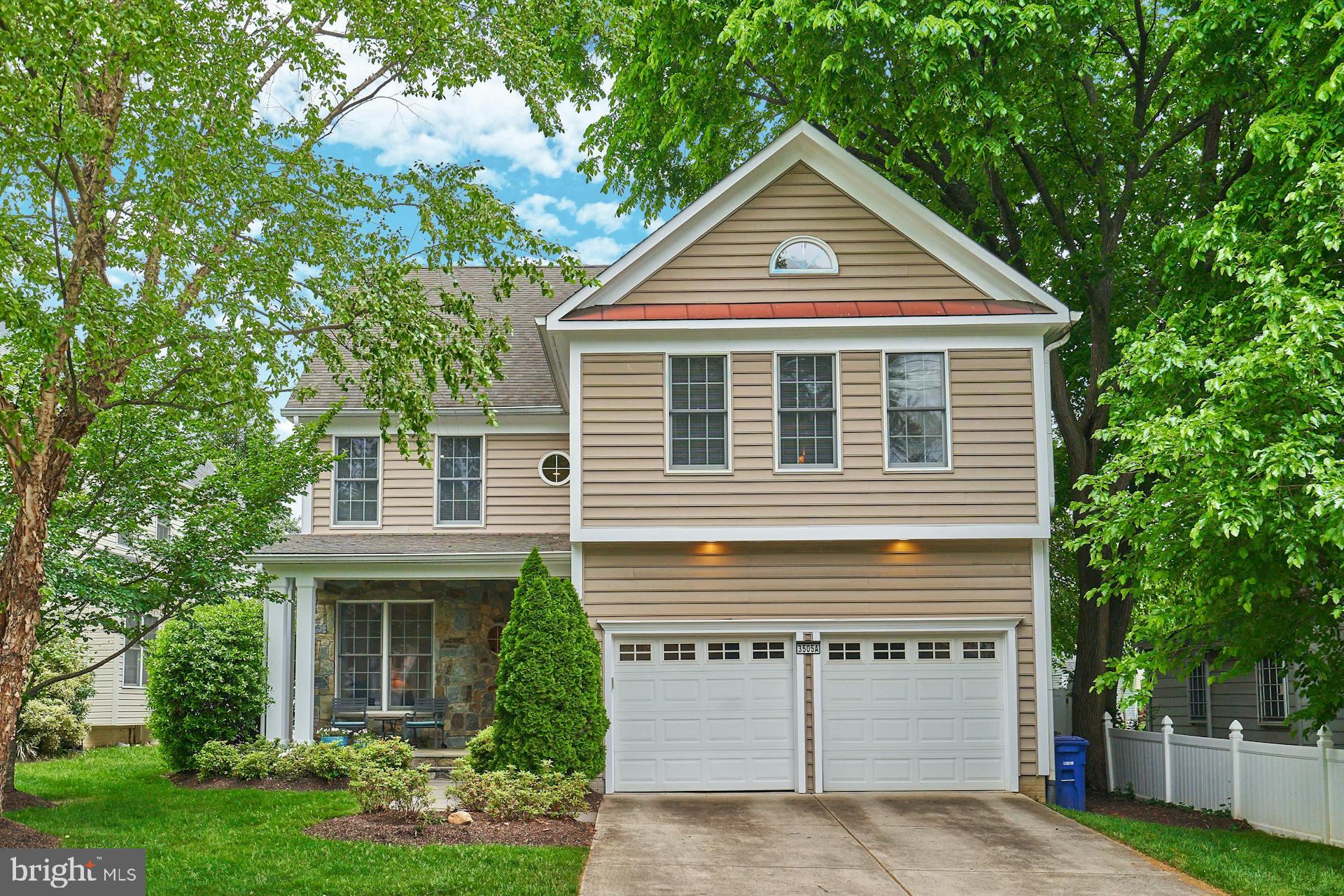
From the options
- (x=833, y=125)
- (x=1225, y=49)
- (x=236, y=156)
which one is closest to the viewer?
(x=236, y=156)

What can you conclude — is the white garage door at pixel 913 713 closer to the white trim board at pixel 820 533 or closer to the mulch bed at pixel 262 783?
the white trim board at pixel 820 533

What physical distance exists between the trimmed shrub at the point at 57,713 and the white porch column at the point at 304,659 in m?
3.97

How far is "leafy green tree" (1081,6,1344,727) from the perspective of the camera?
32.0 feet

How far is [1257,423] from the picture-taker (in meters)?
10.2

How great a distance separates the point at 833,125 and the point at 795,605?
7.66 metres

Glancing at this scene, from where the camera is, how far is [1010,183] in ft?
59.9

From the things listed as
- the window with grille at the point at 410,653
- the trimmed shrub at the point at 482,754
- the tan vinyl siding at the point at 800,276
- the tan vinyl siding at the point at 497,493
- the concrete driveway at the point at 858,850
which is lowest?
the concrete driveway at the point at 858,850

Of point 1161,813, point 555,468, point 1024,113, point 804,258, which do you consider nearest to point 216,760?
point 555,468

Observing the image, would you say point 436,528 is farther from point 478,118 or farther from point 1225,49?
point 1225,49

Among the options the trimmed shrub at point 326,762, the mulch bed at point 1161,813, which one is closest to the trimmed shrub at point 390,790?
the trimmed shrub at point 326,762

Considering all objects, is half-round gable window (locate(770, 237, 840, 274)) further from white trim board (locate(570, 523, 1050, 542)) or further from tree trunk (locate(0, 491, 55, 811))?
tree trunk (locate(0, 491, 55, 811))

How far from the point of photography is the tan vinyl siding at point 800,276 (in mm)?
14641

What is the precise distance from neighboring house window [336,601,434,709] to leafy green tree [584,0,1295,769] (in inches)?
308

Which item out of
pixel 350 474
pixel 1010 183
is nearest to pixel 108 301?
pixel 350 474
